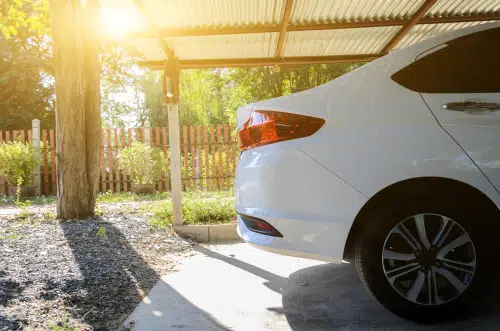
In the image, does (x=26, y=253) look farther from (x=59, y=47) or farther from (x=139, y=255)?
(x=59, y=47)

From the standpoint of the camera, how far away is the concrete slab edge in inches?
239

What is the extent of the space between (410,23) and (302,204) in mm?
3791

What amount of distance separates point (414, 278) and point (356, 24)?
3740mm

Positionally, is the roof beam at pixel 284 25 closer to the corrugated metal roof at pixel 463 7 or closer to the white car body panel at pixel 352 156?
the corrugated metal roof at pixel 463 7

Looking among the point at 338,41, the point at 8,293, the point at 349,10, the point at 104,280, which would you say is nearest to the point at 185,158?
the point at 338,41

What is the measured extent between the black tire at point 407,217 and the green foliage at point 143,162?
10698 mm

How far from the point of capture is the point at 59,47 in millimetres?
6535

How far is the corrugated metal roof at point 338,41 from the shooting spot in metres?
5.98

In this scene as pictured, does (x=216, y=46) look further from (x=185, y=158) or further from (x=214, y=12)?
(x=185, y=158)

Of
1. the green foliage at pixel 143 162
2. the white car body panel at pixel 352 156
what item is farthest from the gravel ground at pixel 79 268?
the green foliage at pixel 143 162

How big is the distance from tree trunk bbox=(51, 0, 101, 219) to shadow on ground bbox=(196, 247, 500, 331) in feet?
11.5

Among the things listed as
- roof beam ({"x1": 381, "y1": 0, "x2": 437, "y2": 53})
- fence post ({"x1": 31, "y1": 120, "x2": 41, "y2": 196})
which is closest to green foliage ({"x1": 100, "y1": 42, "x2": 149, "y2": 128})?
fence post ({"x1": 31, "y1": 120, "x2": 41, "y2": 196})

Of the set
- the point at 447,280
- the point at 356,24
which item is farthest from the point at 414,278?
the point at 356,24

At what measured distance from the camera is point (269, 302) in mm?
3318
